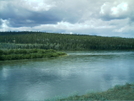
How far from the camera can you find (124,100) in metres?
8.26

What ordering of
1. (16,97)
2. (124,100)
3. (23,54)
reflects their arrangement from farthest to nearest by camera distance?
1. (23,54)
2. (16,97)
3. (124,100)

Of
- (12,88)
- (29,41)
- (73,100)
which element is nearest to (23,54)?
(12,88)

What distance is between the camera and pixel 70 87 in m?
14.4

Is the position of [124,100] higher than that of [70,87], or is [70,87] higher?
[124,100]

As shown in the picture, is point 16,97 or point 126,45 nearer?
point 16,97

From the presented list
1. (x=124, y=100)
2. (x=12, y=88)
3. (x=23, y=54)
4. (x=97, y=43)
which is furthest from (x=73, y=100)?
(x=97, y=43)

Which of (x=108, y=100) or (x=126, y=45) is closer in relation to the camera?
(x=108, y=100)

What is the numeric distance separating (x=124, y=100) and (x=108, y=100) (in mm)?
726

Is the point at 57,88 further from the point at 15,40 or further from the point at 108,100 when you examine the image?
the point at 15,40

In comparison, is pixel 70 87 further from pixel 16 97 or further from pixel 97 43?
pixel 97 43

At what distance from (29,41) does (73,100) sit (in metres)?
84.7

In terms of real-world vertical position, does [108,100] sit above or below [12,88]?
above

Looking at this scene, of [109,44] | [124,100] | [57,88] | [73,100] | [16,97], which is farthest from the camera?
[109,44]

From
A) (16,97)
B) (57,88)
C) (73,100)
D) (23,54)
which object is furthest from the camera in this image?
(23,54)
